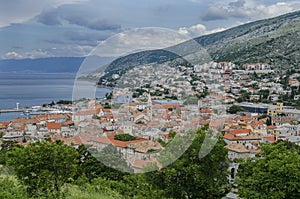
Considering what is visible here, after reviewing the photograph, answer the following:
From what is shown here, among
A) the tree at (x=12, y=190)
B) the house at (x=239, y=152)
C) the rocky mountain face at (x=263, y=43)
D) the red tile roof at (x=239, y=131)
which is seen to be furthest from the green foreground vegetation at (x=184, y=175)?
the rocky mountain face at (x=263, y=43)

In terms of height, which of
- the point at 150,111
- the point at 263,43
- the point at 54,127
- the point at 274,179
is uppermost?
the point at 263,43

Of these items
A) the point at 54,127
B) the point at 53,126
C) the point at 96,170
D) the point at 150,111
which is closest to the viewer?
the point at 150,111

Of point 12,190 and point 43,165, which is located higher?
point 43,165

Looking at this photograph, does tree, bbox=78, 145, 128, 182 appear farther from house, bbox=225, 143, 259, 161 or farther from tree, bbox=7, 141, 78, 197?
house, bbox=225, 143, 259, 161

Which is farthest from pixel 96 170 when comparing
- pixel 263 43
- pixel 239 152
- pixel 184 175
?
pixel 263 43

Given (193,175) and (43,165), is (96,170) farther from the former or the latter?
(193,175)

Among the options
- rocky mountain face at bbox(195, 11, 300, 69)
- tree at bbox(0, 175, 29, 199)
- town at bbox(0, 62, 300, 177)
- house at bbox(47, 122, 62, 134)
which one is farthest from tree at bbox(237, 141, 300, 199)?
rocky mountain face at bbox(195, 11, 300, 69)
